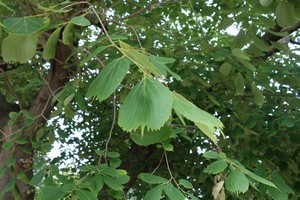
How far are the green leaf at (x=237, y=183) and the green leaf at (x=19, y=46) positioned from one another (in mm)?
782

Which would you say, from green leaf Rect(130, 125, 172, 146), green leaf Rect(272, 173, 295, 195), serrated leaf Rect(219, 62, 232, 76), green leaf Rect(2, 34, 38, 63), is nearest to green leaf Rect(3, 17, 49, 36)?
green leaf Rect(2, 34, 38, 63)

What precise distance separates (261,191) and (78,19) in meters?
1.28

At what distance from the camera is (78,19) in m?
1.36

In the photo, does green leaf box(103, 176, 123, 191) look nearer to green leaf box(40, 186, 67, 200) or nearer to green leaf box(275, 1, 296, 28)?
green leaf box(40, 186, 67, 200)

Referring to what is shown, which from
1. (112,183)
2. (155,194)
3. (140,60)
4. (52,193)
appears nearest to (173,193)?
(155,194)

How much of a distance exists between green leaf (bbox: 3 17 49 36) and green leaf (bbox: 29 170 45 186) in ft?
3.72

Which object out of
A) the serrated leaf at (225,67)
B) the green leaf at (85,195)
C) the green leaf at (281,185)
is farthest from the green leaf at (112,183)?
the serrated leaf at (225,67)

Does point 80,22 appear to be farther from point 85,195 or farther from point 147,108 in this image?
point 85,195

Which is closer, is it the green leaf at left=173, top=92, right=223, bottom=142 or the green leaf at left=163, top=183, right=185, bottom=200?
the green leaf at left=173, top=92, right=223, bottom=142

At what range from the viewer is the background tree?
1.27 m

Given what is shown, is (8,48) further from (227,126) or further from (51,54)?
(227,126)

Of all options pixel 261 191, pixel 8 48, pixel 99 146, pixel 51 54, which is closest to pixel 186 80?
pixel 261 191

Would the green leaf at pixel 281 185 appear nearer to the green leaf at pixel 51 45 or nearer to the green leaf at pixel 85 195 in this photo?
the green leaf at pixel 85 195

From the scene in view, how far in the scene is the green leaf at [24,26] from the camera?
4.40 feet
